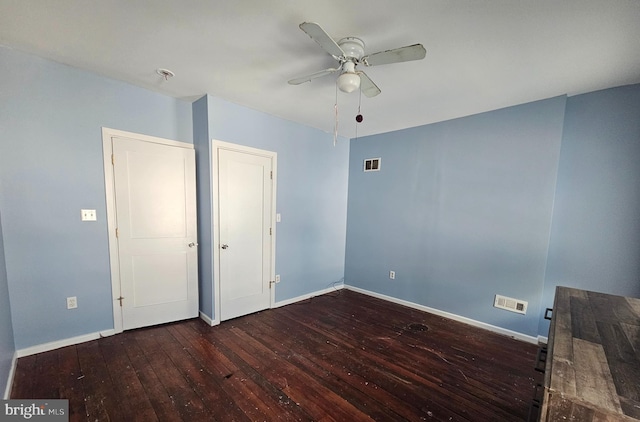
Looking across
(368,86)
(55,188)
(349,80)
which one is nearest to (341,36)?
(349,80)

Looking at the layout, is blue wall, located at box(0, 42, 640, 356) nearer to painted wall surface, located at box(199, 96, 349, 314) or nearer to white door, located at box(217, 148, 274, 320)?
painted wall surface, located at box(199, 96, 349, 314)

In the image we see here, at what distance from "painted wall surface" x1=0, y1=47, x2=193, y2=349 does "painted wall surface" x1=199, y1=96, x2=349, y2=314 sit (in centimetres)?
95

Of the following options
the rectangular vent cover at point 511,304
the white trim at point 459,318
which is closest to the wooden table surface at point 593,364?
the rectangular vent cover at point 511,304

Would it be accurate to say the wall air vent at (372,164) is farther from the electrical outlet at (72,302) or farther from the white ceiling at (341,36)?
the electrical outlet at (72,302)

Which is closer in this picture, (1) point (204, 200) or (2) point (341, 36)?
(2) point (341, 36)

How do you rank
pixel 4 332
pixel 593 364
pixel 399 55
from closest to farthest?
A: pixel 593 364 → pixel 399 55 → pixel 4 332

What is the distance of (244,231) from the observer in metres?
2.93

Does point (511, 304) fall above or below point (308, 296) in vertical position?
above

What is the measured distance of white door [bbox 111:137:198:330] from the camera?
2.41 m

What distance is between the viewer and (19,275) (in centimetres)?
197

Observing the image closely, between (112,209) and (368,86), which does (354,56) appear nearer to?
(368,86)

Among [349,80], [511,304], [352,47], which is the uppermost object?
[352,47]

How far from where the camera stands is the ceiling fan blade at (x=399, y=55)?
4.47ft

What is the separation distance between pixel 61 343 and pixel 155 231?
3.91 feet
